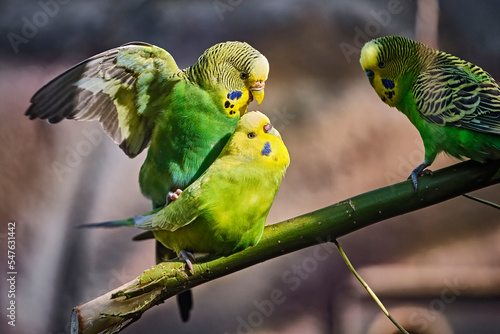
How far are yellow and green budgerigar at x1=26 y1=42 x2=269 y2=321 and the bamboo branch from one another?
243 millimetres

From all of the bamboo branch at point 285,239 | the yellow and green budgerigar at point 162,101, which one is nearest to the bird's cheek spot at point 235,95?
the yellow and green budgerigar at point 162,101

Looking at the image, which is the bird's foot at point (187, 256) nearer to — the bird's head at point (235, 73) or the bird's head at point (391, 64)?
the bird's head at point (235, 73)

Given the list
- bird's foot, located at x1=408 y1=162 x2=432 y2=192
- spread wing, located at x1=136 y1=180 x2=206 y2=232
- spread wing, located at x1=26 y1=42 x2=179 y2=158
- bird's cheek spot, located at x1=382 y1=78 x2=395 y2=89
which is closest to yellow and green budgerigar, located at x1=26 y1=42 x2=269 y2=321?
spread wing, located at x1=26 y1=42 x2=179 y2=158

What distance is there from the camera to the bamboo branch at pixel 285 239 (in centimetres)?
139

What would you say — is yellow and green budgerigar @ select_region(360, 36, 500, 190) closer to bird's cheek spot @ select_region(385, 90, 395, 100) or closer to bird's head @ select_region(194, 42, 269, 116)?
bird's cheek spot @ select_region(385, 90, 395, 100)

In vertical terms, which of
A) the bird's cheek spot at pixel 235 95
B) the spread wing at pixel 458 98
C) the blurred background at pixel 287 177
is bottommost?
the blurred background at pixel 287 177

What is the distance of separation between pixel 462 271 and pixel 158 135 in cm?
138

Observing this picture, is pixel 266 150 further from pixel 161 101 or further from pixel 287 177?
pixel 287 177

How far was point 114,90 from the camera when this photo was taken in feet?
5.31

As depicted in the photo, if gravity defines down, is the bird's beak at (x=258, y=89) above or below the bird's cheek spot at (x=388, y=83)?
above

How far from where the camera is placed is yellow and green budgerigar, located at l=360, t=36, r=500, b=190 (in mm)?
1458

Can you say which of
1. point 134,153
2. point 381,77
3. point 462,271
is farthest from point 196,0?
point 462,271

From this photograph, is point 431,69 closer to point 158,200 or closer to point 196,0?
point 158,200

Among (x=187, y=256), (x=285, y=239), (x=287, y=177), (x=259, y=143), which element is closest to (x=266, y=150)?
(x=259, y=143)
